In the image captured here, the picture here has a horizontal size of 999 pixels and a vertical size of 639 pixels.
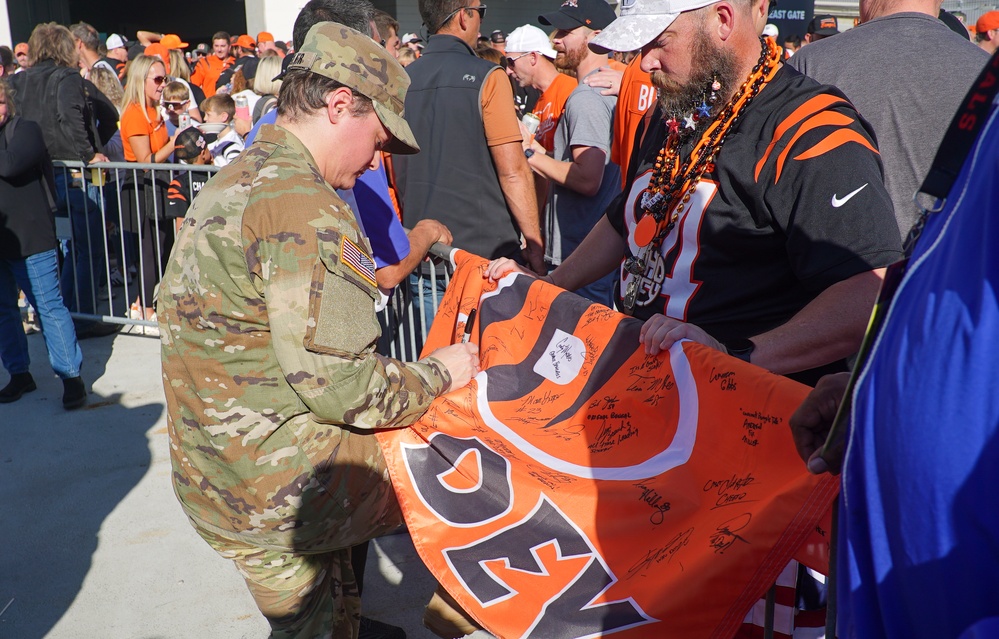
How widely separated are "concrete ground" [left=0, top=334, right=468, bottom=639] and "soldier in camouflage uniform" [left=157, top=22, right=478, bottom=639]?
128 cm

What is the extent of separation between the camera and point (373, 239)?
356cm

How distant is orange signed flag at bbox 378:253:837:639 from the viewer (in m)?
1.72

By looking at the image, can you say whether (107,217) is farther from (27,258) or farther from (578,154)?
(578,154)

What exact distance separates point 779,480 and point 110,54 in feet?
49.6

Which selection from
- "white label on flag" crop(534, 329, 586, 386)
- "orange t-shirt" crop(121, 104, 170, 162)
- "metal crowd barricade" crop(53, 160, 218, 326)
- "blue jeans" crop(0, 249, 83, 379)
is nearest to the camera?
"white label on flag" crop(534, 329, 586, 386)

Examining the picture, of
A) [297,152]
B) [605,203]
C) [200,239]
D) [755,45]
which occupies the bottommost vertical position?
[605,203]

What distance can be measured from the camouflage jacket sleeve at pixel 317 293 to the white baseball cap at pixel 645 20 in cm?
103

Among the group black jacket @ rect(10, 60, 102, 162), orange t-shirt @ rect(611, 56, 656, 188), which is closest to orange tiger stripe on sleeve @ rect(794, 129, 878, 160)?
orange t-shirt @ rect(611, 56, 656, 188)

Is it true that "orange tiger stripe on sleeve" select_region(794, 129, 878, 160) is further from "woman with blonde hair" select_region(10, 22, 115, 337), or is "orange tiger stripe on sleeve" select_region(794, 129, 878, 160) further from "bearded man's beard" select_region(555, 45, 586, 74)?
"woman with blonde hair" select_region(10, 22, 115, 337)

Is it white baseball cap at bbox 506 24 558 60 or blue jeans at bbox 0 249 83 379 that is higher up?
white baseball cap at bbox 506 24 558 60

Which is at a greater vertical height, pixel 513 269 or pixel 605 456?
pixel 513 269

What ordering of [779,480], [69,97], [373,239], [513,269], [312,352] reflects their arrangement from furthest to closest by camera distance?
1. [69,97]
2. [373,239]
3. [513,269]
4. [312,352]
5. [779,480]

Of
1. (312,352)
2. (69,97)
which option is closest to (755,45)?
(312,352)

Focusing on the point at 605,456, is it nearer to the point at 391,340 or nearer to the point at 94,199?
the point at 391,340
